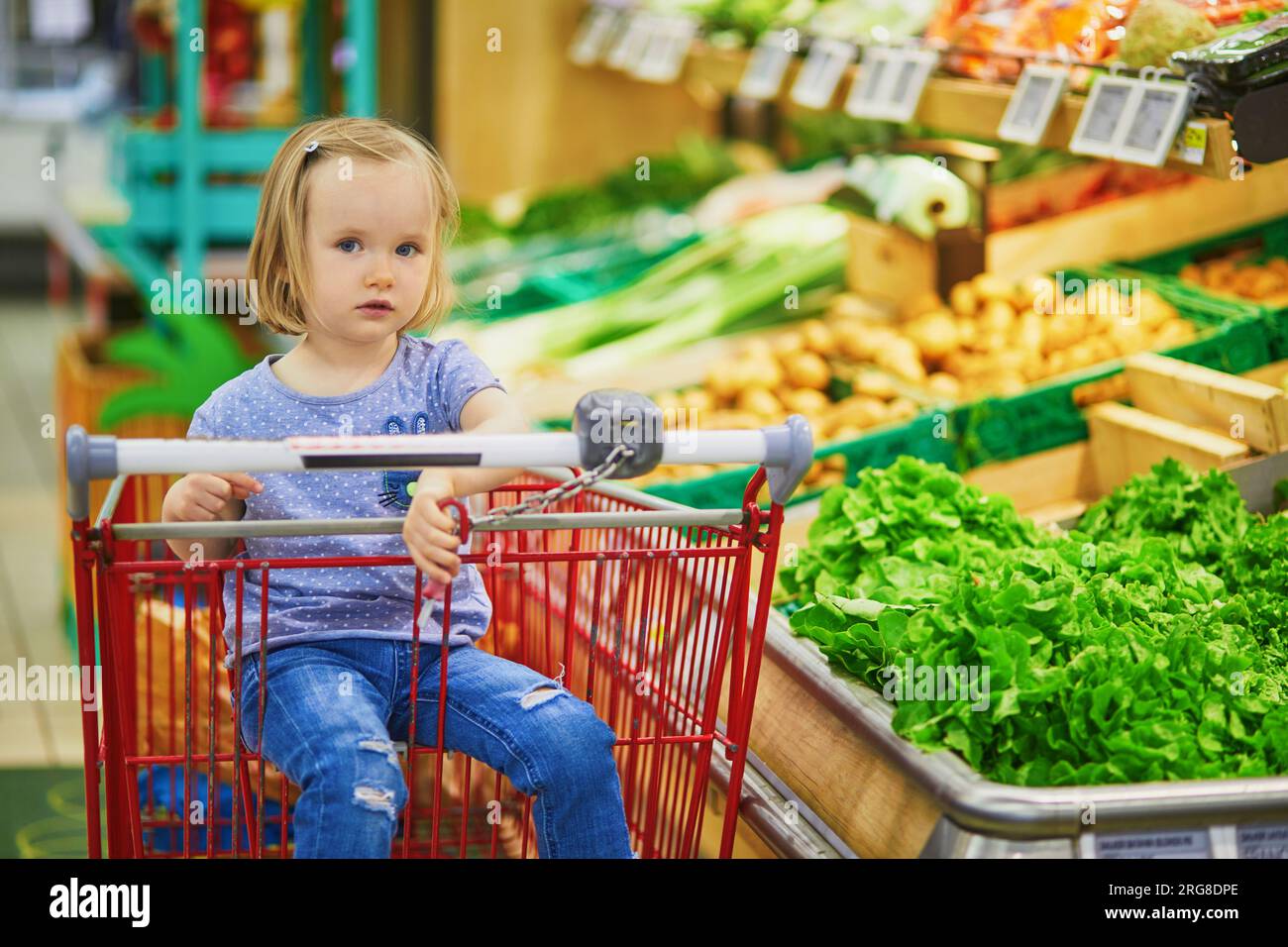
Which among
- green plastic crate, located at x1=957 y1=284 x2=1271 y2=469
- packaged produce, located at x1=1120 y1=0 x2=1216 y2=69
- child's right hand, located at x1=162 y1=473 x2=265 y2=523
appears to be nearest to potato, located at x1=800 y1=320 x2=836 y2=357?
green plastic crate, located at x1=957 y1=284 x2=1271 y2=469

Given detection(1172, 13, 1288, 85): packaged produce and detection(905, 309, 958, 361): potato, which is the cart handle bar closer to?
detection(1172, 13, 1288, 85): packaged produce

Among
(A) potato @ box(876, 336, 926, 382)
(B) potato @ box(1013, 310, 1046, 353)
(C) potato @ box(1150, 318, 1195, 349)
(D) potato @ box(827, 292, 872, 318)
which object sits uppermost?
(C) potato @ box(1150, 318, 1195, 349)

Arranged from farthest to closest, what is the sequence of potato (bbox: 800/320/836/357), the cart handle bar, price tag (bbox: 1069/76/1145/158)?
potato (bbox: 800/320/836/357)
price tag (bbox: 1069/76/1145/158)
the cart handle bar

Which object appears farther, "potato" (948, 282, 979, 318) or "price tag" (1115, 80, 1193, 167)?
"potato" (948, 282, 979, 318)

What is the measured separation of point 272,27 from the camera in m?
5.29

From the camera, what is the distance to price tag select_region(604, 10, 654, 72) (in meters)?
5.07

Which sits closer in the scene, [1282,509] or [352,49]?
[1282,509]

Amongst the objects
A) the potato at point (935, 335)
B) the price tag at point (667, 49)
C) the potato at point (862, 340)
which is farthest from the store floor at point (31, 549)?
the price tag at point (667, 49)

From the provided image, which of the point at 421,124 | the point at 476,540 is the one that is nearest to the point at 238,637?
the point at 476,540

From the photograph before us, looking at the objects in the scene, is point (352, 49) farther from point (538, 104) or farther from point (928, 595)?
point (928, 595)

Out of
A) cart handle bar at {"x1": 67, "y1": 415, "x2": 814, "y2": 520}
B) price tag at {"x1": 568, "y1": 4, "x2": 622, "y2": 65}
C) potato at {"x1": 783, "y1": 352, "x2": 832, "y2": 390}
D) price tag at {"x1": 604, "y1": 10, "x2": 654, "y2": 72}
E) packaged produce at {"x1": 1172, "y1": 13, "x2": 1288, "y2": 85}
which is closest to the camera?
cart handle bar at {"x1": 67, "y1": 415, "x2": 814, "y2": 520}

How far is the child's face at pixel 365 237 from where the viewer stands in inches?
75.3

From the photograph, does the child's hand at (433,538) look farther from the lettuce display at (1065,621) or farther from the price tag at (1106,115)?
the price tag at (1106,115)

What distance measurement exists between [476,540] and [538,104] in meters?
3.44
